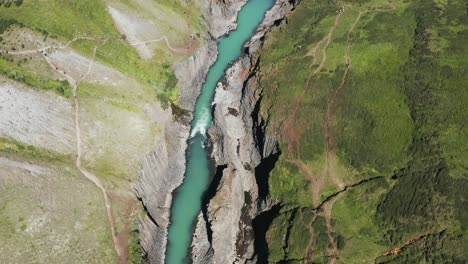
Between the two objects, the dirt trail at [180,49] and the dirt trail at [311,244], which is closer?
the dirt trail at [311,244]

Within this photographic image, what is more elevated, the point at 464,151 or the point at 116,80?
the point at 116,80

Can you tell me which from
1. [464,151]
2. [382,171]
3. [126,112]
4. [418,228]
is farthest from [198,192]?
[464,151]

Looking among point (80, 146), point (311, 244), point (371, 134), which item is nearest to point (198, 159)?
point (80, 146)

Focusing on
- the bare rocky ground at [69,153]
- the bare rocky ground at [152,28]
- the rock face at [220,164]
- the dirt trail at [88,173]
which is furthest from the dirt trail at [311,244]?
the bare rocky ground at [152,28]

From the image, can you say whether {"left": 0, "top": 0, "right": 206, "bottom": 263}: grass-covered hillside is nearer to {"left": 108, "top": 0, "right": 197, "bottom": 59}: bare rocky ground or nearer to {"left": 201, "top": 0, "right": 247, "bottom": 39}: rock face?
{"left": 108, "top": 0, "right": 197, "bottom": 59}: bare rocky ground

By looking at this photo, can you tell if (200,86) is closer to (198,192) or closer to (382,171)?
(198,192)

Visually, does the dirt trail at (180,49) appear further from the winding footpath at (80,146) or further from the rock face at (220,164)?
the winding footpath at (80,146)

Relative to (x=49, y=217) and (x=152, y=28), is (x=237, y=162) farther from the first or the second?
(x=152, y=28)
